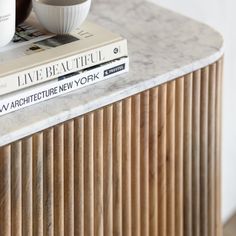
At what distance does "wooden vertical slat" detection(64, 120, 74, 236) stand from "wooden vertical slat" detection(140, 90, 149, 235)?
0.13 meters

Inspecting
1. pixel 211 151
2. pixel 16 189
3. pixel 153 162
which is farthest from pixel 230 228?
pixel 16 189

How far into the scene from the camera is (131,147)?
1012mm

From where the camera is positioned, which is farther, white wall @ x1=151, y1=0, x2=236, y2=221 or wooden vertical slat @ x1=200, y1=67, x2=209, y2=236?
white wall @ x1=151, y1=0, x2=236, y2=221

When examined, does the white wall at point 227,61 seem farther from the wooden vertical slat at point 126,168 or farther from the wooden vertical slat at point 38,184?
the wooden vertical slat at point 38,184

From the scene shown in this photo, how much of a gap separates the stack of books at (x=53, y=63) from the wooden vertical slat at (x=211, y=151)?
0.16 m

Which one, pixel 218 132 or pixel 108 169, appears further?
pixel 218 132

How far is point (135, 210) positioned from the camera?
41.4 inches

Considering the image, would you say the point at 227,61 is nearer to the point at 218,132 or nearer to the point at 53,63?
the point at 218,132

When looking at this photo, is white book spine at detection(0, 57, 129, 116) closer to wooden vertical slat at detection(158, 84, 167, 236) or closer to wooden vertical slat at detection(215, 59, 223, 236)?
wooden vertical slat at detection(158, 84, 167, 236)

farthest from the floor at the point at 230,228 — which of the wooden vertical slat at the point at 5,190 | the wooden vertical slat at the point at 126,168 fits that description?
the wooden vertical slat at the point at 5,190

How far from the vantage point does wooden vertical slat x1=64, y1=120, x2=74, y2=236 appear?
921 mm

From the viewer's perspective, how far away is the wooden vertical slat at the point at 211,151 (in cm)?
110

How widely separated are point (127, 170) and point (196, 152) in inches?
6.1

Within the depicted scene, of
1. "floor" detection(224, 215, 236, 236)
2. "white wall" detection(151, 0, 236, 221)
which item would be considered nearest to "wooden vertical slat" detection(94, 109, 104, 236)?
"white wall" detection(151, 0, 236, 221)
